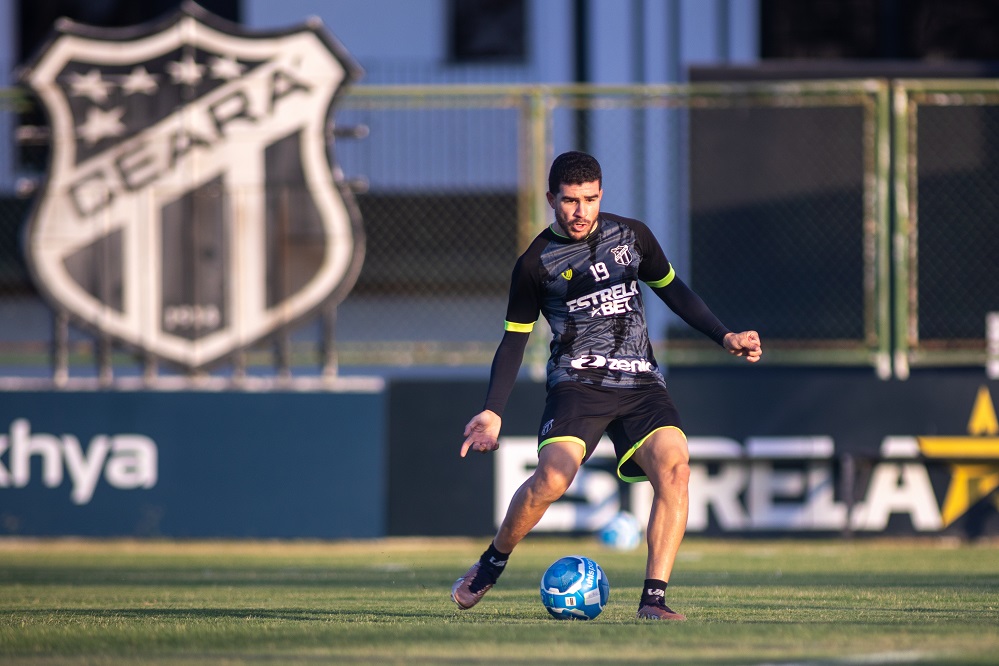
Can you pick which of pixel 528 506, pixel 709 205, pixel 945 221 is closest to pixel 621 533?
pixel 709 205

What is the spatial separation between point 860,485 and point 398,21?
33.1ft

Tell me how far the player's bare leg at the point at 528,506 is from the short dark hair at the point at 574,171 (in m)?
1.10

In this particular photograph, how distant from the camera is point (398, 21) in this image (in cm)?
1886

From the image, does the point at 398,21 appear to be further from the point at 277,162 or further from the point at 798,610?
the point at 798,610

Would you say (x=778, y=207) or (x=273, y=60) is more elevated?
(x=273, y=60)

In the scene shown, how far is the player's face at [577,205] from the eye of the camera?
5.85 m

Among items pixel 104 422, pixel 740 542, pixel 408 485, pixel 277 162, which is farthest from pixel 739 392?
pixel 104 422

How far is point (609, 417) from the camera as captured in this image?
6.02 metres

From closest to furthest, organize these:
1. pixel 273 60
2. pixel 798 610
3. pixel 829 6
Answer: pixel 798 610 → pixel 273 60 → pixel 829 6

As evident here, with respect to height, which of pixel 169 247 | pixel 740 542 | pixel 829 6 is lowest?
pixel 740 542

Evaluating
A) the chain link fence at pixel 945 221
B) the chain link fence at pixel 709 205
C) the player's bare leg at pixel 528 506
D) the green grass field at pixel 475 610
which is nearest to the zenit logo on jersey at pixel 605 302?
the player's bare leg at pixel 528 506

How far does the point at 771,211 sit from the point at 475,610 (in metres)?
6.85

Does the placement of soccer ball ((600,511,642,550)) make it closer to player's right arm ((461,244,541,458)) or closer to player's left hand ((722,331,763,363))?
player's right arm ((461,244,541,458))

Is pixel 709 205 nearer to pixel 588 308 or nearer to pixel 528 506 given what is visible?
pixel 588 308
